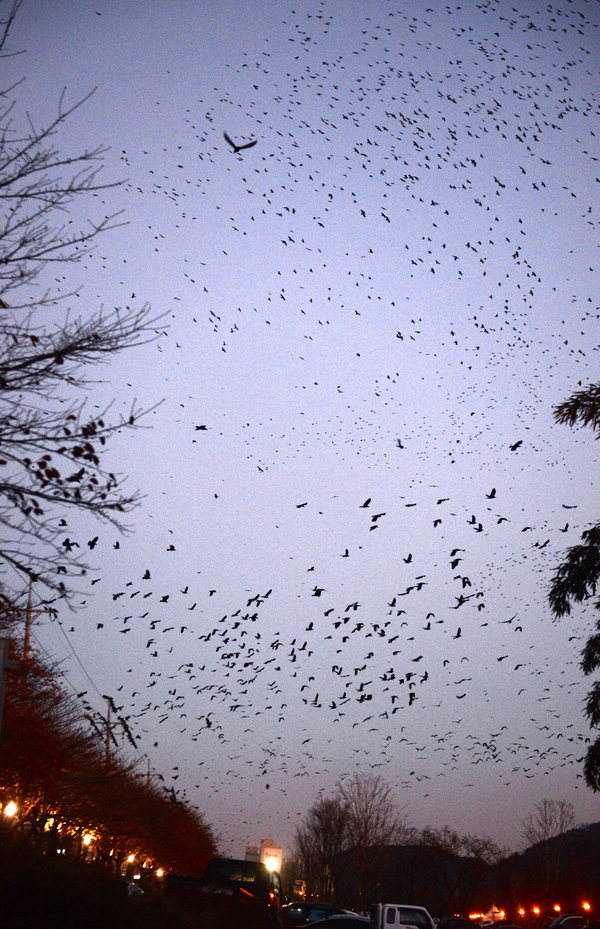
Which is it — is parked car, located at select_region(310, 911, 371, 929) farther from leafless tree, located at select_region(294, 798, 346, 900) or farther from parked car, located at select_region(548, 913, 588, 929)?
leafless tree, located at select_region(294, 798, 346, 900)

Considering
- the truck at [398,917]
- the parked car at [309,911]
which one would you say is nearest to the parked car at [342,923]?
the truck at [398,917]

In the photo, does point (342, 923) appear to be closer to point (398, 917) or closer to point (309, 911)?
point (398, 917)

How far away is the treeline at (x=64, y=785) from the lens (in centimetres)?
3116

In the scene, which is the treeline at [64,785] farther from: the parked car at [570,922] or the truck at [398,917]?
the parked car at [570,922]

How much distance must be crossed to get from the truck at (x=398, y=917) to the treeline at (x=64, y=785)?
18.7 ft

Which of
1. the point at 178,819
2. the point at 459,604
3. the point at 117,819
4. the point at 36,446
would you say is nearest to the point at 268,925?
the point at 459,604

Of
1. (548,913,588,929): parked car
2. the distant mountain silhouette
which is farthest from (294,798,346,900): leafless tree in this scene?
(548,913,588,929): parked car

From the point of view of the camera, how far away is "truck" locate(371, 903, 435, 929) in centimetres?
2214

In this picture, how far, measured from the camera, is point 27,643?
33.6m

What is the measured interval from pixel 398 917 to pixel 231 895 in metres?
6.88

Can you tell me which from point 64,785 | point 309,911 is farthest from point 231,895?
point 64,785

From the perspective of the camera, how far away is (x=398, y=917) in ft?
75.2

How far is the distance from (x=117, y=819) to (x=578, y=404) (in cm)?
3669

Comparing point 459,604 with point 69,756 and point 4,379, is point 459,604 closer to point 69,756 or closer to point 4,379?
point 4,379
